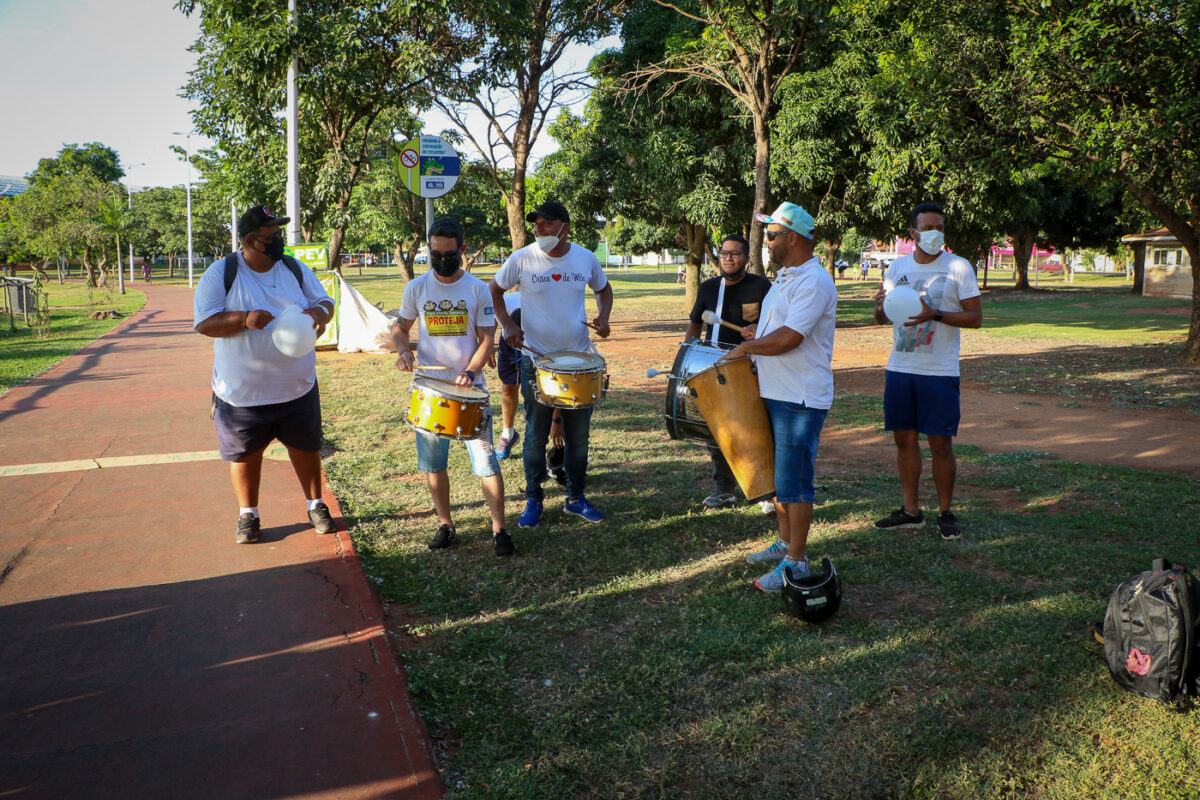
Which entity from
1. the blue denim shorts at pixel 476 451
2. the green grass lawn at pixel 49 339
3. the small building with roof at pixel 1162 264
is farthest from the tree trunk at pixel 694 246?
the small building with roof at pixel 1162 264

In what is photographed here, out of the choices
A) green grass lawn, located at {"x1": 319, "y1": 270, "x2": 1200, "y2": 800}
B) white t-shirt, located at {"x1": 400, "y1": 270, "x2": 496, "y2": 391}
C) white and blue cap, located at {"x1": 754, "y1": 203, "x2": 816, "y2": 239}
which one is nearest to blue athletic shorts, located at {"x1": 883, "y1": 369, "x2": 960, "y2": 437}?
green grass lawn, located at {"x1": 319, "y1": 270, "x2": 1200, "y2": 800}

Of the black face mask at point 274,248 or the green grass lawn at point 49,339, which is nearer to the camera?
the black face mask at point 274,248

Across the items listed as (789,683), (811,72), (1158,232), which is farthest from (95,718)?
(1158,232)

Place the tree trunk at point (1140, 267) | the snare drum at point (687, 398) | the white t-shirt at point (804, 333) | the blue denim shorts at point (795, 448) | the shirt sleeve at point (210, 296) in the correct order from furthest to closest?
the tree trunk at point (1140, 267)
the snare drum at point (687, 398)
the shirt sleeve at point (210, 296)
the blue denim shorts at point (795, 448)
the white t-shirt at point (804, 333)

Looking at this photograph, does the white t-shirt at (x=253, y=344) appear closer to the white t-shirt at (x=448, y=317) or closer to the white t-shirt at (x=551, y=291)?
the white t-shirt at (x=448, y=317)

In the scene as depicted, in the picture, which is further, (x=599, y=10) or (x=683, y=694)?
(x=599, y=10)

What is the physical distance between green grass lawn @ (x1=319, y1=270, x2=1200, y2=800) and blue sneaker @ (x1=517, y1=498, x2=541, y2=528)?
0.22 meters

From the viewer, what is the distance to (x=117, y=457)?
796 centimetres

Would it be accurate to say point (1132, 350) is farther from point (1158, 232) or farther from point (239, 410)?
point (1158, 232)

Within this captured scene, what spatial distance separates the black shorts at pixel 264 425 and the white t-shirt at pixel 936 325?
3.75 m

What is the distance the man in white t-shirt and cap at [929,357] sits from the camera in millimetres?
5355

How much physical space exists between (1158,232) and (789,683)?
44910mm

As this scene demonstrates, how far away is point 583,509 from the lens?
6035mm

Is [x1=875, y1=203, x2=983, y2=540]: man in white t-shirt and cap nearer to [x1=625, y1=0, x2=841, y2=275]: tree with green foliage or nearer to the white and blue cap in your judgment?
the white and blue cap
